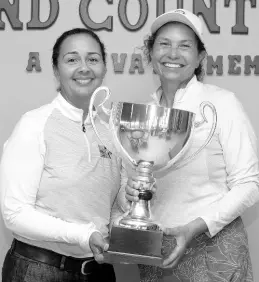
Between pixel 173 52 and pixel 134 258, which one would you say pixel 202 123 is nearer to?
pixel 173 52

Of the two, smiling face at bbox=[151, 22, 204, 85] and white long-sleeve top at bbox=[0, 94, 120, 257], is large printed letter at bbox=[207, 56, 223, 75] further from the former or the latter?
white long-sleeve top at bbox=[0, 94, 120, 257]

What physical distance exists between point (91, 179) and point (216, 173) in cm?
34

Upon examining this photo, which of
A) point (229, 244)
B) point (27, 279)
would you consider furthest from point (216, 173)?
point (27, 279)

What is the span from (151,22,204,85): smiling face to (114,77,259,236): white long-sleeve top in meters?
0.08

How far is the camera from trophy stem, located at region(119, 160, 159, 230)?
4.83ft

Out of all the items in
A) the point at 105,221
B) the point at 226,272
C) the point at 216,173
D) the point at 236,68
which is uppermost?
the point at 236,68

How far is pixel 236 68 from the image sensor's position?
7.87 feet

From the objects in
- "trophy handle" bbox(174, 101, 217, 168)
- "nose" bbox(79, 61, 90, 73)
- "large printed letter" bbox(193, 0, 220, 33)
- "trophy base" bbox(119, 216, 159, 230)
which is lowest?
"trophy base" bbox(119, 216, 159, 230)

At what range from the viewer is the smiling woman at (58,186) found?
1583 millimetres

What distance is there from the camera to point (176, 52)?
168 cm

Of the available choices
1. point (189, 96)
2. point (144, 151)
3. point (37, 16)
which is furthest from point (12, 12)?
point (144, 151)

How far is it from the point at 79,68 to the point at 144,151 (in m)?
0.35

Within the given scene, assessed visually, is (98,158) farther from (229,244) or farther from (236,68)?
(236,68)

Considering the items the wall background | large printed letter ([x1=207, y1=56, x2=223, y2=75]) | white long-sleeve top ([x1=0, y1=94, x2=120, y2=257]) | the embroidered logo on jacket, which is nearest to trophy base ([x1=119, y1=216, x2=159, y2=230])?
white long-sleeve top ([x1=0, y1=94, x2=120, y2=257])
